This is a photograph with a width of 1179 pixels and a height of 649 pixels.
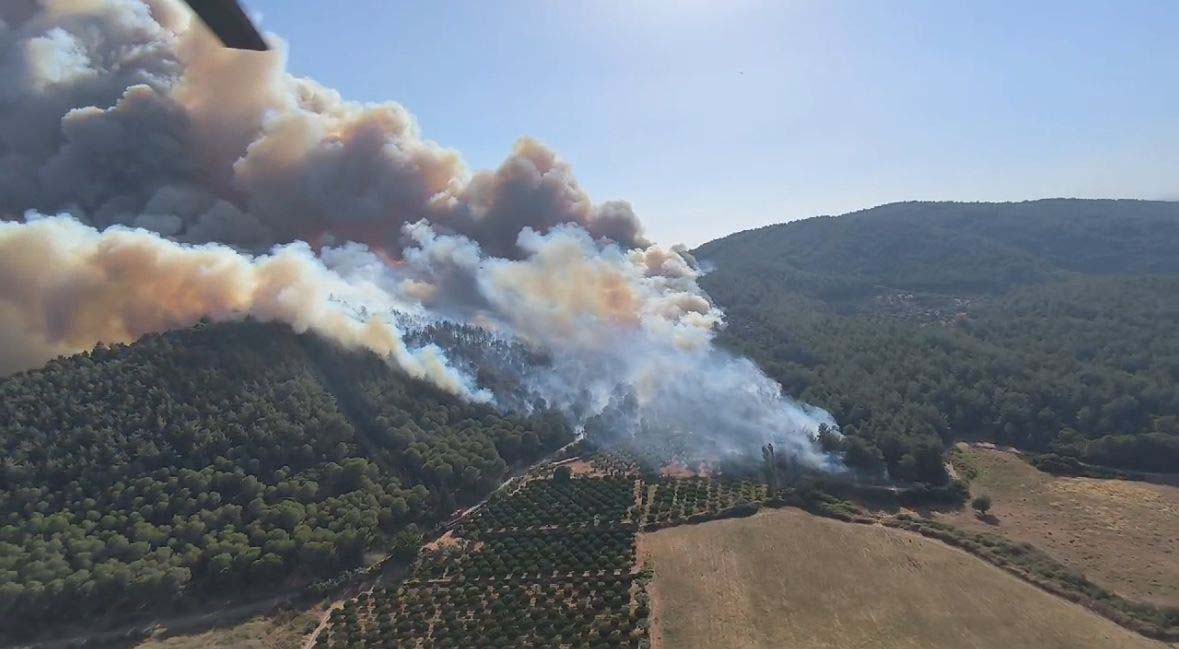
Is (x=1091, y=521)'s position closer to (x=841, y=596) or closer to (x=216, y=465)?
(x=841, y=596)

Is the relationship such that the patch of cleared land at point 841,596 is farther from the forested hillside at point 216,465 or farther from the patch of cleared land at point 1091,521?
the forested hillside at point 216,465

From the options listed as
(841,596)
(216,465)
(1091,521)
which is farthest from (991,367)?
(216,465)

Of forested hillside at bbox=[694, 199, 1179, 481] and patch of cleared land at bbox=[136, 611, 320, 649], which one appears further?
forested hillside at bbox=[694, 199, 1179, 481]

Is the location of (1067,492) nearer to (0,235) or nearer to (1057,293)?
(1057,293)

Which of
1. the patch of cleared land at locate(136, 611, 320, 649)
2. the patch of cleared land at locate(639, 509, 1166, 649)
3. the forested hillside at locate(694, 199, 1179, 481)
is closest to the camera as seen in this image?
the patch of cleared land at locate(639, 509, 1166, 649)

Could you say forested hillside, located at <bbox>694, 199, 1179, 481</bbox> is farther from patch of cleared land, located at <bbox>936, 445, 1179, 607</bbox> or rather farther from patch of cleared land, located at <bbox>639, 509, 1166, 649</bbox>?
patch of cleared land, located at <bbox>639, 509, 1166, 649</bbox>

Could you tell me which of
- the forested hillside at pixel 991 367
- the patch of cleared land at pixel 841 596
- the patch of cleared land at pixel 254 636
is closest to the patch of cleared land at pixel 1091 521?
the forested hillside at pixel 991 367

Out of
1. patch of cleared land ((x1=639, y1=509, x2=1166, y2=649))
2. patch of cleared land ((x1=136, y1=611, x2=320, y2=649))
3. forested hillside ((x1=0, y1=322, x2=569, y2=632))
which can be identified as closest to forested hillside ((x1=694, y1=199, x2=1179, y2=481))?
patch of cleared land ((x1=639, y1=509, x2=1166, y2=649))
